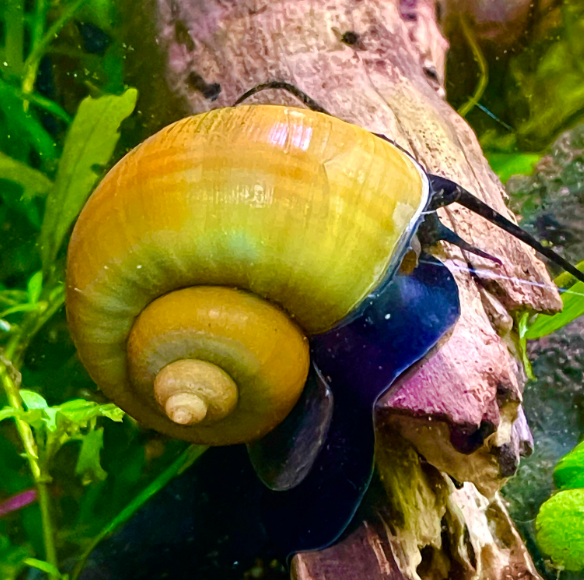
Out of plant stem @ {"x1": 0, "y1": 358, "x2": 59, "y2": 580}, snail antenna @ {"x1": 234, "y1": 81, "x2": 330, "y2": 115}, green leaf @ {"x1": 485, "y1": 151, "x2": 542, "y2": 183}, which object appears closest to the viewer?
plant stem @ {"x1": 0, "y1": 358, "x2": 59, "y2": 580}

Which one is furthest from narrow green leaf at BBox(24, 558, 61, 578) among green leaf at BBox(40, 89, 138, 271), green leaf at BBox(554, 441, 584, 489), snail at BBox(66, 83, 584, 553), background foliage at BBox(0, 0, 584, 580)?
green leaf at BBox(554, 441, 584, 489)

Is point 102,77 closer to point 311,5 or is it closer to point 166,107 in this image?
point 166,107

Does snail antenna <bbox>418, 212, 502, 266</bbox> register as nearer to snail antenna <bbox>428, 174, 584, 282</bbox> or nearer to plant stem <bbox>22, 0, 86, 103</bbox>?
snail antenna <bbox>428, 174, 584, 282</bbox>


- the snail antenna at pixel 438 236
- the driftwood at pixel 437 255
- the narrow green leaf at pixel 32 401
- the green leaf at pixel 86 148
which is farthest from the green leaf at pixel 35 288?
the snail antenna at pixel 438 236

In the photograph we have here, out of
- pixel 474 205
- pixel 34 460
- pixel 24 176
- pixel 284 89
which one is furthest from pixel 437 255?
pixel 24 176

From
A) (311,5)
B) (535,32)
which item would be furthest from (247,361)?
(535,32)

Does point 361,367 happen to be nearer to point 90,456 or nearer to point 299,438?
point 299,438
